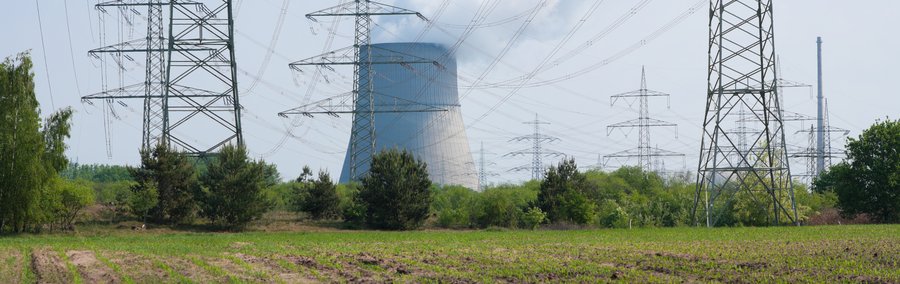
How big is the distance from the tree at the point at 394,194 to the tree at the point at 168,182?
8.53 metres

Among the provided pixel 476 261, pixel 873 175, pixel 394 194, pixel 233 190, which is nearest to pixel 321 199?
pixel 394 194

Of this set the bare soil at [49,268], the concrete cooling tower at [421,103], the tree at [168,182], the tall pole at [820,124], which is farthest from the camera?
the tall pole at [820,124]

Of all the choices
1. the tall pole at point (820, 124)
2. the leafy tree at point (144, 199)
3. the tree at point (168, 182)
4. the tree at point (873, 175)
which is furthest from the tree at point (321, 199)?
the tall pole at point (820, 124)

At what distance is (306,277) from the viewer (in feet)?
65.9

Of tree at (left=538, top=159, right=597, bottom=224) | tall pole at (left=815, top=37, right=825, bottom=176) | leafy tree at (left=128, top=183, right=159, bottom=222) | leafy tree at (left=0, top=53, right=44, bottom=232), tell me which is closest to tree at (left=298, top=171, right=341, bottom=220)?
leafy tree at (left=128, top=183, right=159, bottom=222)

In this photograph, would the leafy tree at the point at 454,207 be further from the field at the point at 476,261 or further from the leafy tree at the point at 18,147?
the leafy tree at the point at 18,147

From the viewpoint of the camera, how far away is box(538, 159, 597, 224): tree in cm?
5194

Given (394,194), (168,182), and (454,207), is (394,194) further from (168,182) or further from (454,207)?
(168,182)

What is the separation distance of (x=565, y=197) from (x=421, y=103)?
11.5 metres

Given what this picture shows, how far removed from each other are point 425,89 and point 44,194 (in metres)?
25.3

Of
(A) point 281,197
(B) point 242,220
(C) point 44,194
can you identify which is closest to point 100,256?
(C) point 44,194

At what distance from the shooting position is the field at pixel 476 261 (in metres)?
19.5

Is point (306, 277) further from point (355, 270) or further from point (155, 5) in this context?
point (155, 5)

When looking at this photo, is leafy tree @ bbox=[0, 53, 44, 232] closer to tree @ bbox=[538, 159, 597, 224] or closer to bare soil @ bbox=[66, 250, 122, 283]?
bare soil @ bbox=[66, 250, 122, 283]
